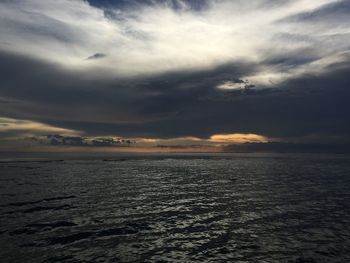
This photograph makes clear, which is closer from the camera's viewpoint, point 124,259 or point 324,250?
point 124,259

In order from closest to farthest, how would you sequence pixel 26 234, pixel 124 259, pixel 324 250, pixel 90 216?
pixel 124 259 < pixel 324 250 < pixel 26 234 < pixel 90 216

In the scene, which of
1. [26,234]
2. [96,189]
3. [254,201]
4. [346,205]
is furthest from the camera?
[96,189]

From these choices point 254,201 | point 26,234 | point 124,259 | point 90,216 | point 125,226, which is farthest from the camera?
point 254,201

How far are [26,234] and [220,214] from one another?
22.6 meters

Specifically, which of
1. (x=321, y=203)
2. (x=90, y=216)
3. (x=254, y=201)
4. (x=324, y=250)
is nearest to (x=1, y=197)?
(x=90, y=216)

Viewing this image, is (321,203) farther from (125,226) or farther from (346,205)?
(125,226)

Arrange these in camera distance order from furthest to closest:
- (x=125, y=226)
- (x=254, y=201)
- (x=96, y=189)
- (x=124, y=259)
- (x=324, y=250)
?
(x=96, y=189) → (x=254, y=201) → (x=125, y=226) → (x=324, y=250) → (x=124, y=259)

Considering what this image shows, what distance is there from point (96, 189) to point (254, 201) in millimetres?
31603

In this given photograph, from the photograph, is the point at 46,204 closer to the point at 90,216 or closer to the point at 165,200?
the point at 90,216

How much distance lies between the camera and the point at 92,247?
83.7 ft

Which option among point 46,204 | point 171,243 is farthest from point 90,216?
point 171,243

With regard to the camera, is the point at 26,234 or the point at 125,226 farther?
the point at 125,226

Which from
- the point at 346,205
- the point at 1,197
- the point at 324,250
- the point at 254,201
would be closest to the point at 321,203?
the point at 346,205

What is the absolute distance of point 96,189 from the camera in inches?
2416
